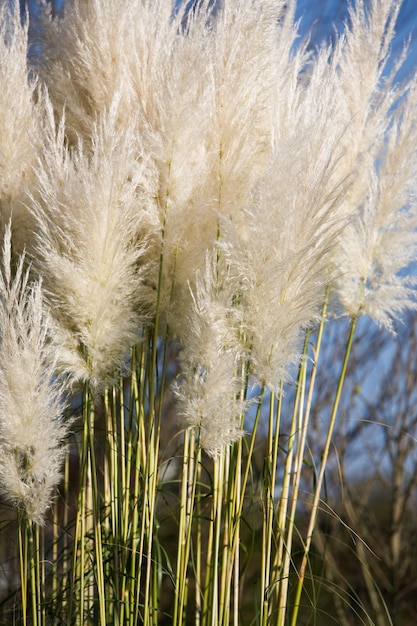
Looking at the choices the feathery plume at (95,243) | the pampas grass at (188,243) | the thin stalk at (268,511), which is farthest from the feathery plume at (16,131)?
the thin stalk at (268,511)

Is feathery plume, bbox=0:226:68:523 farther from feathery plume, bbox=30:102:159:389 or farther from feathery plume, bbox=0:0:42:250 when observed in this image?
feathery plume, bbox=0:0:42:250

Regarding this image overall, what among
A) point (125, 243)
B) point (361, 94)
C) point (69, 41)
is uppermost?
point (69, 41)

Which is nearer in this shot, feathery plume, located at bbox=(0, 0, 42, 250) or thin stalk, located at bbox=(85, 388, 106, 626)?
thin stalk, located at bbox=(85, 388, 106, 626)

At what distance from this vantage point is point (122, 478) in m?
1.88

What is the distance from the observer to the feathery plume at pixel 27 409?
1613 millimetres

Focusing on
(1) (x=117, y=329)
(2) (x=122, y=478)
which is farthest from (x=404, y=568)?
(1) (x=117, y=329)

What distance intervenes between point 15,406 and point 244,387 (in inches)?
20.6

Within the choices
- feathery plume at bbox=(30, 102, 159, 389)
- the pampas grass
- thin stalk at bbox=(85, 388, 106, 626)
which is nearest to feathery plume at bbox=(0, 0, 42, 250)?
the pampas grass

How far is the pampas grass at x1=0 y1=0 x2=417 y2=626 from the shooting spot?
61.1 inches

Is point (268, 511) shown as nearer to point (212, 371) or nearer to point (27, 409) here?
point (212, 371)

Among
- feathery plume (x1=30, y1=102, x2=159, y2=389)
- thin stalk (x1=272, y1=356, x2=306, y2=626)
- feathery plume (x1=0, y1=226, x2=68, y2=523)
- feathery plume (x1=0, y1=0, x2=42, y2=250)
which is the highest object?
feathery plume (x1=0, y1=0, x2=42, y2=250)

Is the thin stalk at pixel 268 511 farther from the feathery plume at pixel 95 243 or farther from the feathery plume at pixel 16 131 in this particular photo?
the feathery plume at pixel 16 131

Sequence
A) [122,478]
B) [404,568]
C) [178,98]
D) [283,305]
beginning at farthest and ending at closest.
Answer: [404,568] < [122,478] < [178,98] < [283,305]

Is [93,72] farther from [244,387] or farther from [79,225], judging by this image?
[244,387]
